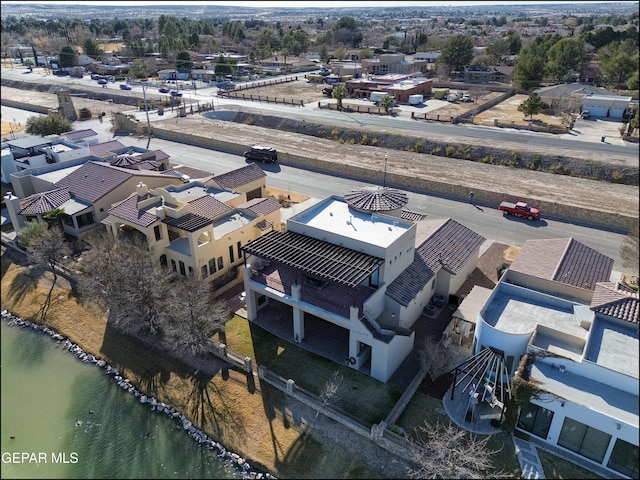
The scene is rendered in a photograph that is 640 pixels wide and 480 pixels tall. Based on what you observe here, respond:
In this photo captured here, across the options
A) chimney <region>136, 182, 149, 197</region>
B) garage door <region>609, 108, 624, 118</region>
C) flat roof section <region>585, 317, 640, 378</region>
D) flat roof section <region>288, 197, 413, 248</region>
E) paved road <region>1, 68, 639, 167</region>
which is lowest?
paved road <region>1, 68, 639, 167</region>

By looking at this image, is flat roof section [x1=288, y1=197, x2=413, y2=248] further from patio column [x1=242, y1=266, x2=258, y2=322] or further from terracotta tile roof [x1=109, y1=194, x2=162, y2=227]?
terracotta tile roof [x1=109, y1=194, x2=162, y2=227]

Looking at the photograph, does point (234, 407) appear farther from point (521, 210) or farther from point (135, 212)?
point (521, 210)

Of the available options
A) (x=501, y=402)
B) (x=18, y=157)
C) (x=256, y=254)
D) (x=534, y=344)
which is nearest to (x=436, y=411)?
(x=501, y=402)

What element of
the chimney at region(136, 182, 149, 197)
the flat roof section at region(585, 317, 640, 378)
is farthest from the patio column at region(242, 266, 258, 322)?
the flat roof section at region(585, 317, 640, 378)

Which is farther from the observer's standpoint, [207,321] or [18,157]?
[18,157]

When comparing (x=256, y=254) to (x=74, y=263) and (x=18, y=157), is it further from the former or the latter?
(x=18, y=157)

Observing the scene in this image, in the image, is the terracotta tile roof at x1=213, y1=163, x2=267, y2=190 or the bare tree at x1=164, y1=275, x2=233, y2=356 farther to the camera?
the terracotta tile roof at x1=213, y1=163, x2=267, y2=190

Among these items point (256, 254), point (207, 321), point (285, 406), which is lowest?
point (285, 406)
